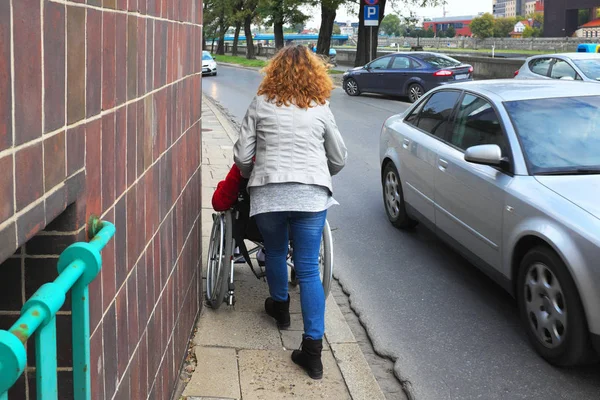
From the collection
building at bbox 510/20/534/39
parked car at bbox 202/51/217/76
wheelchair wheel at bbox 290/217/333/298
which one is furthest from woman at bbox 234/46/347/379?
building at bbox 510/20/534/39

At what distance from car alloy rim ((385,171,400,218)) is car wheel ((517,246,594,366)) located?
9.80 ft

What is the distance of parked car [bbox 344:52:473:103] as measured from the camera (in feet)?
76.4

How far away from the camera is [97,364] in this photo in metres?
2.35

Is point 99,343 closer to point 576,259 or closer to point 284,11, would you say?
point 576,259

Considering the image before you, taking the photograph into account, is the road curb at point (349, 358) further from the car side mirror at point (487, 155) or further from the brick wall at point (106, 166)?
the car side mirror at point (487, 155)

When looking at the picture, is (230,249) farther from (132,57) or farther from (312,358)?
(132,57)

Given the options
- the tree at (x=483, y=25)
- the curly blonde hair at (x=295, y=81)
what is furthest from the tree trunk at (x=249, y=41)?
the curly blonde hair at (x=295, y=81)

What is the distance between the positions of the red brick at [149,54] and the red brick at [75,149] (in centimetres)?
105

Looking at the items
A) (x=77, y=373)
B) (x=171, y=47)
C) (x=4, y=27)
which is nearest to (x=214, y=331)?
(x=171, y=47)

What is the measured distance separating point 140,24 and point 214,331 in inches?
101

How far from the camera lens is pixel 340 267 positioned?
6.93 m

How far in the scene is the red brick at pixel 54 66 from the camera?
1.75 meters

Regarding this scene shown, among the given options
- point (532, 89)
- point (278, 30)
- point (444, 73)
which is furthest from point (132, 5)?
point (278, 30)

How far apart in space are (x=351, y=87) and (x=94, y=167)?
24.6 meters
